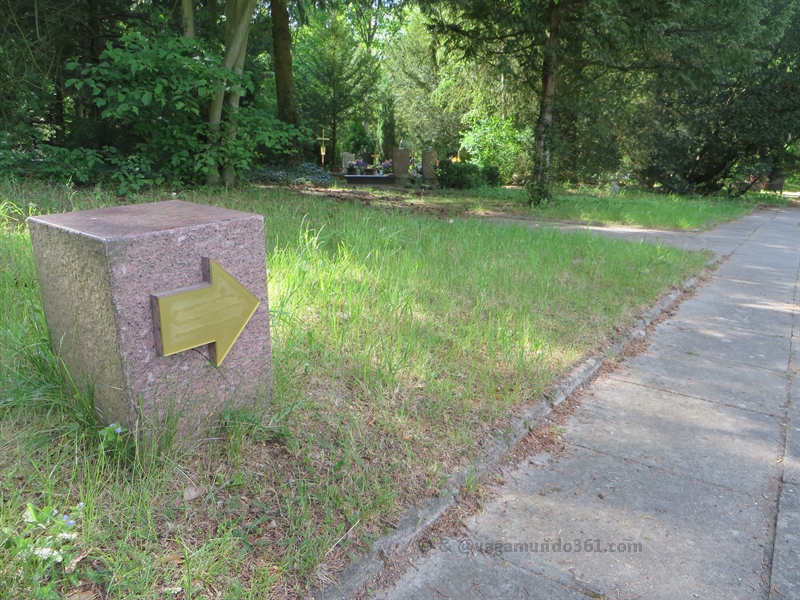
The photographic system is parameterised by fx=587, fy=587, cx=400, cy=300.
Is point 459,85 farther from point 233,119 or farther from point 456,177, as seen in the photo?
point 233,119

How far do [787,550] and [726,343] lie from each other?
3.16 meters

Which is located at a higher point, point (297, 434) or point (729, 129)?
point (729, 129)

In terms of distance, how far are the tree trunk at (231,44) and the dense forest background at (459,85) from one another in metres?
0.03

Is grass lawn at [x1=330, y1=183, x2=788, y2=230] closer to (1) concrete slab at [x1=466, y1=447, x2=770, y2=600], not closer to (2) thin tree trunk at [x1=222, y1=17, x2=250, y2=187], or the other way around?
(2) thin tree trunk at [x1=222, y1=17, x2=250, y2=187]

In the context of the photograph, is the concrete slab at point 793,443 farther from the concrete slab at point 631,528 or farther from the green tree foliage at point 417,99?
the green tree foliage at point 417,99

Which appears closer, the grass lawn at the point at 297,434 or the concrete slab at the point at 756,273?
the grass lawn at the point at 297,434

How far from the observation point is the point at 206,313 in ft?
8.02

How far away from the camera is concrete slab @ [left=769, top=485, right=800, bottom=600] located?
7.54 feet

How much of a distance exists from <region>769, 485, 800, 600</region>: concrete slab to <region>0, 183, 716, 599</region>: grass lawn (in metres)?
1.36

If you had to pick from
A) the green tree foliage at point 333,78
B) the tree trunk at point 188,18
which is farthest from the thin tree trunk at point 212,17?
the green tree foliage at point 333,78

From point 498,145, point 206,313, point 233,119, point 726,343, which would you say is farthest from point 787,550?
point 498,145

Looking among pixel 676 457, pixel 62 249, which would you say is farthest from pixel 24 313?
pixel 676 457

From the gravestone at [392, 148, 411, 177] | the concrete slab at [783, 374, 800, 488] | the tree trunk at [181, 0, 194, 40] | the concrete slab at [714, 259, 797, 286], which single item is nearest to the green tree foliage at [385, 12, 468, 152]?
the gravestone at [392, 148, 411, 177]

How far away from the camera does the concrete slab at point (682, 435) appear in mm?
3154
